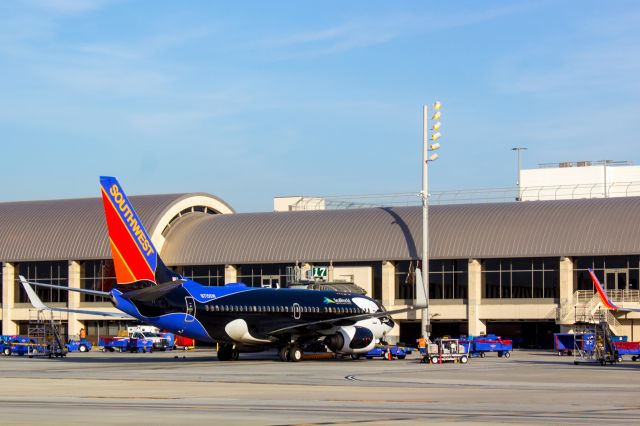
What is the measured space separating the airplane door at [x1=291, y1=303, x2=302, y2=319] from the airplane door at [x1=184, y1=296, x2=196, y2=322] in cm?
798

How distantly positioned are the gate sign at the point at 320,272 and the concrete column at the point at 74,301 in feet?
80.3

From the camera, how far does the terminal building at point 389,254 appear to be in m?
92.4

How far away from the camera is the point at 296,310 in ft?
225

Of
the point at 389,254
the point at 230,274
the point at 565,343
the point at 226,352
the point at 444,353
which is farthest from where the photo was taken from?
the point at 230,274

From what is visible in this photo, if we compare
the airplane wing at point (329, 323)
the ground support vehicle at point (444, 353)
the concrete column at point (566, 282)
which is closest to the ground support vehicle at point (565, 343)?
the concrete column at point (566, 282)

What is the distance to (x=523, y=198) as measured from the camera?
126m

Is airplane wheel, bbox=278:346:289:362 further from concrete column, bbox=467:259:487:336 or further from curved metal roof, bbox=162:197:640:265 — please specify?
curved metal roof, bbox=162:197:640:265

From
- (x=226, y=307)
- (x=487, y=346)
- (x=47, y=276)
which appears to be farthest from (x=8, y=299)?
(x=487, y=346)

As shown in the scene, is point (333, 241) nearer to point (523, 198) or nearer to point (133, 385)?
point (523, 198)

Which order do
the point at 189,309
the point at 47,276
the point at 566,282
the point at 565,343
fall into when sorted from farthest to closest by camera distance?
the point at 47,276 < the point at 566,282 < the point at 565,343 < the point at 189,309

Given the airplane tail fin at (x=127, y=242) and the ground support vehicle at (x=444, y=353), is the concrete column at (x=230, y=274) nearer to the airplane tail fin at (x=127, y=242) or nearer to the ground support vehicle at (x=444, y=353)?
the ground support vehicle at (x=444, y=353)

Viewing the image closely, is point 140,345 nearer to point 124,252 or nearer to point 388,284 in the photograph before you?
point 388,284

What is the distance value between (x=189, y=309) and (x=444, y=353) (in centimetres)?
1512

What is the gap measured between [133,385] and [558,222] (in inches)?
2297
